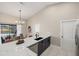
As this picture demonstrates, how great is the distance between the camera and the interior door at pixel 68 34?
4.65 m

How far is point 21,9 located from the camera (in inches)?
123

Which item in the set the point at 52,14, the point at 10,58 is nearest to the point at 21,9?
the point at 10,58

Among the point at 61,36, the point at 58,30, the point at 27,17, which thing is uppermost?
the point at 27,17

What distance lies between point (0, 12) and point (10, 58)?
3.04m

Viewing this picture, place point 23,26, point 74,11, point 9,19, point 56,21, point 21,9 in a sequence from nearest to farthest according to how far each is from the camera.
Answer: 1. point 21,9
2. point 23,26
3. point 9,19
4. point 74,11
5. point 56,21

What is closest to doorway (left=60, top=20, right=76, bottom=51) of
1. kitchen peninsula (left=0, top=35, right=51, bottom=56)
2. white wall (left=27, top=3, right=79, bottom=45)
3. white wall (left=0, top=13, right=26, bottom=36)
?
white wall (left=27, top=3, right=79, bottom=45)

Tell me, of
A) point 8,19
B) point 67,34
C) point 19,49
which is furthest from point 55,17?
point 19,49

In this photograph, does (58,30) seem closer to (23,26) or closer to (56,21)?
(56,21)

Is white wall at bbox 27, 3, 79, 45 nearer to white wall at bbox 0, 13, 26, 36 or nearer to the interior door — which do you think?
the interior door

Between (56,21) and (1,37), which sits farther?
(56,21)

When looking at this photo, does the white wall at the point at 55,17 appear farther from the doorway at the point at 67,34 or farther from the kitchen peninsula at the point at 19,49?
the kitchen peninsula at the point at 19,49

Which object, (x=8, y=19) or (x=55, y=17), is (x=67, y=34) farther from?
(x=8, y=19)

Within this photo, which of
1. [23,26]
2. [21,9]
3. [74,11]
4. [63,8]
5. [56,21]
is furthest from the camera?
[56,21]

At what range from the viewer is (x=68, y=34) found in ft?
16.1
